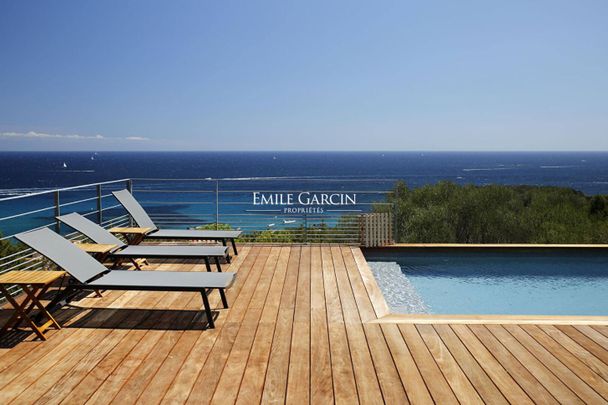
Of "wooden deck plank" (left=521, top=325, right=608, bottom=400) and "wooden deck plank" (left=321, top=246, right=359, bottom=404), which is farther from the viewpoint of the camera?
"wooden deck plank" (left=521, top=325, right=608, bottom=400)

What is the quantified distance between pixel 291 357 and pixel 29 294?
1.88 meters

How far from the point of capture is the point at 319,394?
253 centimetres

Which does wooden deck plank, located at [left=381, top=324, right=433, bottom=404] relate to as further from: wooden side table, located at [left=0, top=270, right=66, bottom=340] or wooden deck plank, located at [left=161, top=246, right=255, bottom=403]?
wooden side table, located at [left=0, top=270, right=66, bottom=340]

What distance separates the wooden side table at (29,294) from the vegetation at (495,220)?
638 centimetres

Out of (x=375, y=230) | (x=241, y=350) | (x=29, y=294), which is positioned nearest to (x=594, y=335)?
(x=241, y=350)

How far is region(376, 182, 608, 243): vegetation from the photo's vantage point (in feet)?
29.6

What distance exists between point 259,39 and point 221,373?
27.6 m

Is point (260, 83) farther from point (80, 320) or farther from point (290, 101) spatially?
point (80, 320)

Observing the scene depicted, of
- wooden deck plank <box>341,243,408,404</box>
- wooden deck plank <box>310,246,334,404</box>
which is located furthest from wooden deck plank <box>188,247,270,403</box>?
wooden deck plank <box>341,243,408,404</box>

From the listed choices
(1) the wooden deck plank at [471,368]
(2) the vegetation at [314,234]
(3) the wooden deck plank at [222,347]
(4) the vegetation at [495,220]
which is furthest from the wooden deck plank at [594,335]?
(4) the vegetation at [495,220]

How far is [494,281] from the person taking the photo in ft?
20.2

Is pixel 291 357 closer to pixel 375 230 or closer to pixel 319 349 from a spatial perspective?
pixel 319 349

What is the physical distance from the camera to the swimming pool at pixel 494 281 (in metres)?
5.32

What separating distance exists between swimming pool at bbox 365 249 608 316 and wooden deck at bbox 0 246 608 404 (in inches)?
60.4
